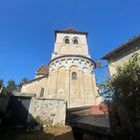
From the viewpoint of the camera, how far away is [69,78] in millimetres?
24000

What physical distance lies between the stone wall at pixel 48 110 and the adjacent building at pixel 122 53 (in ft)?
20.3

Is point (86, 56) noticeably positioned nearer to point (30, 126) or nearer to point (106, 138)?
point (30, 126)

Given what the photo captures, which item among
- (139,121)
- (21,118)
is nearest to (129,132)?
(139,121)

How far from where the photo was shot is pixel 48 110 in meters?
14.4

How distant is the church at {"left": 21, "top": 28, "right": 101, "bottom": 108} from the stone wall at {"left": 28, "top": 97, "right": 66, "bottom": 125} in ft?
17.1

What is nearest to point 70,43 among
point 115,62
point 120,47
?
point 115,62

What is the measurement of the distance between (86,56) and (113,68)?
1546 cm

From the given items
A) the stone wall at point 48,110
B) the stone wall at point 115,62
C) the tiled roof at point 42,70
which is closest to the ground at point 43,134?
the stone wall at point 48,110

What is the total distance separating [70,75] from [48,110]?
35.0 feet

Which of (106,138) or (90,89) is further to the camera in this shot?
(90,89)

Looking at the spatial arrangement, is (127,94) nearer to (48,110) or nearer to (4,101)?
(48,110)

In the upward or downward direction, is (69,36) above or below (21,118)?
above

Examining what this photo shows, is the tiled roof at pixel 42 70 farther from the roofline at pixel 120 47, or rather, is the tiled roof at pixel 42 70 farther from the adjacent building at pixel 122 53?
the adjacent building at pixel 122 53

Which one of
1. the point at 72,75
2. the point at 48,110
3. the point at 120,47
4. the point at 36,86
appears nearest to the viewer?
the point at 120,47
